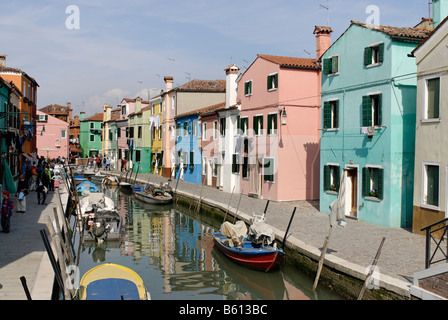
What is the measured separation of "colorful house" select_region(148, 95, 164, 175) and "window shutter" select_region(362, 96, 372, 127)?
31.8 metres

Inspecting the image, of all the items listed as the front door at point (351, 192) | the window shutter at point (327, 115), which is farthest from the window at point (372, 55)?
the front door at point (351, 192)

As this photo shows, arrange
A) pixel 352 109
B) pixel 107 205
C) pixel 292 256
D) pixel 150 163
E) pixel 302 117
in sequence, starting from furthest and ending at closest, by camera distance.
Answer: pixel 150 163
pixel 302 117
pixel 107 205
pixel 352 109
pixel 292 256

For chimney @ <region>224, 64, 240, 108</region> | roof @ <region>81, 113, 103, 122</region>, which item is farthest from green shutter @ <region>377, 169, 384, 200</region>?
roof @ <region>81, 113, 103, 122</region>

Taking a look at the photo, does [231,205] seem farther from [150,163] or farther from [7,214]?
[150,163]

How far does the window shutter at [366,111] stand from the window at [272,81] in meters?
7.78

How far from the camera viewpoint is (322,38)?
2734cm

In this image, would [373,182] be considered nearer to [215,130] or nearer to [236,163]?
[236,163]

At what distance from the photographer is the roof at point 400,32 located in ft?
60.6

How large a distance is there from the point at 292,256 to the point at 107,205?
12429 millimetres

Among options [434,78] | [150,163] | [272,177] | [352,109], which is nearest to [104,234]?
[272,177]

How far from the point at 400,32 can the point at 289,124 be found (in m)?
9.20

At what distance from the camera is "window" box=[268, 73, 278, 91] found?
2699cm

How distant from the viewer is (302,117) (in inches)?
1070

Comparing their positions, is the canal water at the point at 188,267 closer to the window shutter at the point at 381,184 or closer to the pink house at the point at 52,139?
the window shutter at the point at 381,184
